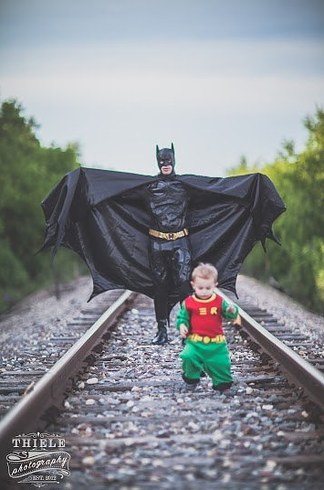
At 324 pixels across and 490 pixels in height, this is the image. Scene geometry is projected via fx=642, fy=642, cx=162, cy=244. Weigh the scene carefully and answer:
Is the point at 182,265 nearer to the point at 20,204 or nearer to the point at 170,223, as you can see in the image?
the point at 170,223

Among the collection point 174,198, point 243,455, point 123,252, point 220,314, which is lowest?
point 243,455

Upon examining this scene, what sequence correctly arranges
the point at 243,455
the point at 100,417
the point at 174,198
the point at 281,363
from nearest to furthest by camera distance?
the point at 243,455, the point at 100,417, the point at 281,363, the point at 174,198

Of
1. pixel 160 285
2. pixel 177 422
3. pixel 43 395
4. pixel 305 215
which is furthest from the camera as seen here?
pixel 305 215

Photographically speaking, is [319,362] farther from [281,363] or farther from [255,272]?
[255,272]

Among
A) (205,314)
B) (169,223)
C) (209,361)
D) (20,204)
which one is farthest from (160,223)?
(20,204)

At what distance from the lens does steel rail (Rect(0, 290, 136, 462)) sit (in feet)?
12.6

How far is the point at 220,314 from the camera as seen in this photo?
4.98 meters

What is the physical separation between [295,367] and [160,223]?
85.2 inches

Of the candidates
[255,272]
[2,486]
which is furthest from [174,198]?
[255,272]

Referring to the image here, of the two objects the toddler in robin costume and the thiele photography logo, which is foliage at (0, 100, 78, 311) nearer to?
the toddler in robin costume

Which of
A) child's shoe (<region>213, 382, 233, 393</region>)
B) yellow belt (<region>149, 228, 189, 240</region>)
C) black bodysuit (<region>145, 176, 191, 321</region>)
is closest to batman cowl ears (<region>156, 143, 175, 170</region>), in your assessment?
black bodysuit (<region>145, 176, 191, 321</region>)

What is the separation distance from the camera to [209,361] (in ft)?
16.5

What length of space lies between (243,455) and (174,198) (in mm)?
3397

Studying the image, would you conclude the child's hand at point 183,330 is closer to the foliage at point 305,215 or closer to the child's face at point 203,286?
the child's face at point 203,286
